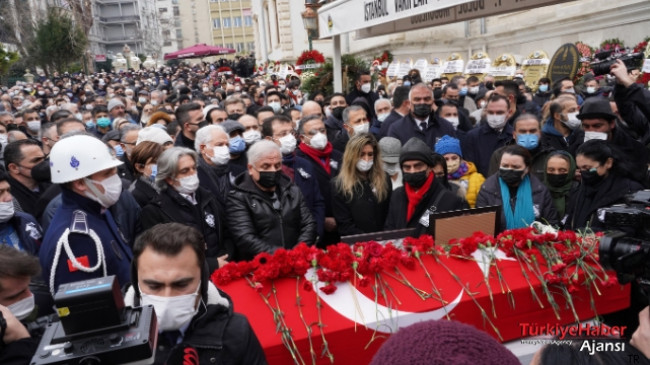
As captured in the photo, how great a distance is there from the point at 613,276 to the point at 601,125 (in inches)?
85.2

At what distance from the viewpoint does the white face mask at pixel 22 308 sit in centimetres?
211

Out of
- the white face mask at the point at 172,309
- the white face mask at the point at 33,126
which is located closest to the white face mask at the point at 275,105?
the white face mask at the point at 33,126

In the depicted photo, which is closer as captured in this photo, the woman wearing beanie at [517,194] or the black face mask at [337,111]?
the woman wearing beanie at [517,194]

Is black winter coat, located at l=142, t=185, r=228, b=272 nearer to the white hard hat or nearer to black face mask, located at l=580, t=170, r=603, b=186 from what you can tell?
the white hard hat

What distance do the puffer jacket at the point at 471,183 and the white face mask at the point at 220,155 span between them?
2.22 metres

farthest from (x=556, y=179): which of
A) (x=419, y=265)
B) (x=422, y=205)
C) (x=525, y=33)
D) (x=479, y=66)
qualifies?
(x=525, y=33)

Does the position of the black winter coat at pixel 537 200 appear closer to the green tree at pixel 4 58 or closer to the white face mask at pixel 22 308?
the white face mask at pixel 22 308

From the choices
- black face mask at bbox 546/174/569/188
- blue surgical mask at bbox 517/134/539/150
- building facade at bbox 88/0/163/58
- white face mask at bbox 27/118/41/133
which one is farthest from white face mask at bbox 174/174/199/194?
building facade at bbox 88/0/163/58

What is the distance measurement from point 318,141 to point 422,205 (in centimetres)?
172

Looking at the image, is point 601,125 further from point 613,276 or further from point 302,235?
point 302,235

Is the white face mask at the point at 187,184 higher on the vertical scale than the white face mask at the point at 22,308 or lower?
higher

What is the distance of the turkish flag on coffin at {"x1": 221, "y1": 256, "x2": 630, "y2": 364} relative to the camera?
240cm

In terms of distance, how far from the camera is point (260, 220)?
3.62 meters

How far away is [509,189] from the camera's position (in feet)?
12.2
